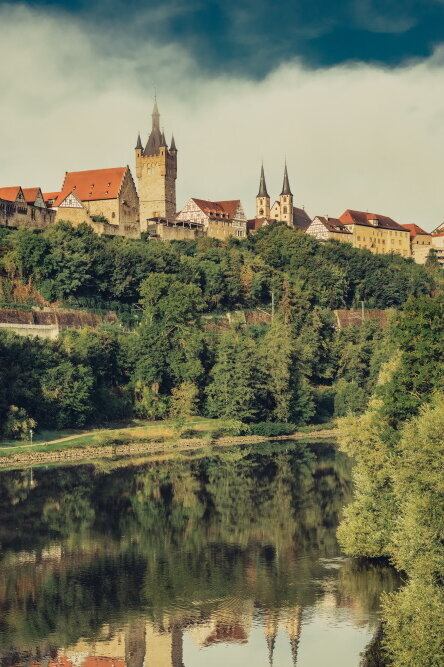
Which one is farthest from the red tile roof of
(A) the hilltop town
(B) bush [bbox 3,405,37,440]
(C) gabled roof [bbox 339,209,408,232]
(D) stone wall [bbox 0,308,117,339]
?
(B) bush [bbox 3,405,37,440]

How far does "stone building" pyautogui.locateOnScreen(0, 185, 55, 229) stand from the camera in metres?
92.4

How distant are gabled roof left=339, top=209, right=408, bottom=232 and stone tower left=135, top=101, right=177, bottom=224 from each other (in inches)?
1134

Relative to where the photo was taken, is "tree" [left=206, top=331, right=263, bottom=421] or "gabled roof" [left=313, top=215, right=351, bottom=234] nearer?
"tree" [left=206, top=331, right=263, bottom=421]

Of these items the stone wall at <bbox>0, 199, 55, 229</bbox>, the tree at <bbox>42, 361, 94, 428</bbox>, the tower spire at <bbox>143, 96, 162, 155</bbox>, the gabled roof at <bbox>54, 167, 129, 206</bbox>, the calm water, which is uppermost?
the tower spire at <bbox>143, 96, 162, 155</bbox>

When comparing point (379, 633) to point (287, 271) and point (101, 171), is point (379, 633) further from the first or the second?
point (101, 171)

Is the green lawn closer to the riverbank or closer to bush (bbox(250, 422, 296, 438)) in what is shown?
the riverbank

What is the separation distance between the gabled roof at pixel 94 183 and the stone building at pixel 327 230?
A: 32505 mm

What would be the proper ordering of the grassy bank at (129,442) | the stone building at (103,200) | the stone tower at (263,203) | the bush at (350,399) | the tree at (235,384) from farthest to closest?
the stone tower at (263,203)
the stone building at (103,200)
the bush at (350,399)
the tree at (235,384)
the grassy bank at (129,442)

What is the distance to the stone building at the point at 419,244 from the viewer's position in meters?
139

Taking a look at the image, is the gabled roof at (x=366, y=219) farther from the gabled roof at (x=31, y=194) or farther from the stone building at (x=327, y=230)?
the gabled roof at (x=31, y=194)

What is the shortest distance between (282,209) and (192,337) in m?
64.0

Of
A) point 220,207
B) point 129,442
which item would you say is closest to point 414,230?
point 220,207

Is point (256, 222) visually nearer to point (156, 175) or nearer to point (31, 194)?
point (156, 175)

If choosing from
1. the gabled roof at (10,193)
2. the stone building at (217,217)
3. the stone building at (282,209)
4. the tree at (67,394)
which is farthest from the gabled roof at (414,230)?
the tree at (67,394)
